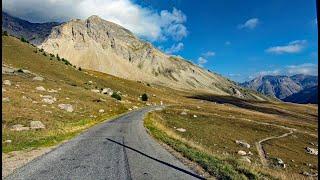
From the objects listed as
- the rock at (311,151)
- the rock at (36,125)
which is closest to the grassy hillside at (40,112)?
the rock at (36,125)

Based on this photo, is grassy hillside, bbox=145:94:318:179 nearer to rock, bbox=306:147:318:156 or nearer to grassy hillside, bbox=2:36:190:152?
rock, bbox=306:147:318:156

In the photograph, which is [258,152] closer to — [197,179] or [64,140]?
[64,140]

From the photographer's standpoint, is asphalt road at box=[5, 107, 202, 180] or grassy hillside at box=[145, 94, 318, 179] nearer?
asphalt road at box=[5, 107, 202, 180]

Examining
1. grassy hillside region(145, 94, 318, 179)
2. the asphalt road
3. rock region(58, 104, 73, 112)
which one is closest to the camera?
the asphalt road

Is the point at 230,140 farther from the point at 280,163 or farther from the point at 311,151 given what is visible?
the point at 280,163

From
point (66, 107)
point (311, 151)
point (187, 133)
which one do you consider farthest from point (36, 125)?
point (311, 151)

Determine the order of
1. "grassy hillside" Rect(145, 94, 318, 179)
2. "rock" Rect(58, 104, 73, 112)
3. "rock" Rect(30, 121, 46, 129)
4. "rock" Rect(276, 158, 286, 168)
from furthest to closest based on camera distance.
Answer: "rock" Rect(58, 104, 73, 112)
"rock" Rect(276, 158, 286, 168)
"rock" Rect(30, 121, 46, 129)
"grassy hillside" Rect(145, 94, 318, 179)

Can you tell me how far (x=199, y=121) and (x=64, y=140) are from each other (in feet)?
165

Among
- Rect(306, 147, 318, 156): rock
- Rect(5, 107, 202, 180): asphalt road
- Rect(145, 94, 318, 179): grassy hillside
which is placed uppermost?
Rect(5, 107, 202, 180): asphalt road

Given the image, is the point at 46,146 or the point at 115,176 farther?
the point at 46,146

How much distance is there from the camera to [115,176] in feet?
60.2

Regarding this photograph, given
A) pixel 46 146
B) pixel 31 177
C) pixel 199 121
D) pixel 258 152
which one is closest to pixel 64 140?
pixel 46 146

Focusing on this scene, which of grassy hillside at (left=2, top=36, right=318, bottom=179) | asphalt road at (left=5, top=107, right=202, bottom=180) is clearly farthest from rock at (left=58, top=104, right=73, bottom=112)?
asphalt road at (left=5, top=107, right=202, bottom=180)

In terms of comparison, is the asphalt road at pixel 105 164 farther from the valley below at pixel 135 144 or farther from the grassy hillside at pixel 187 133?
the grassy hillside at pixel 187 133
